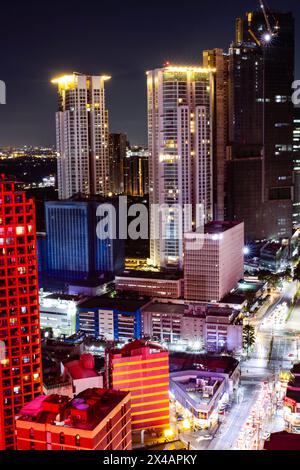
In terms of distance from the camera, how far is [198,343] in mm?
17375

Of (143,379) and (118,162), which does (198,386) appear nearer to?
(143,379)

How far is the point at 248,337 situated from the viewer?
1686cm

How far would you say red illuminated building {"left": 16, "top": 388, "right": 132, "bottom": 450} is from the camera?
23.7ft

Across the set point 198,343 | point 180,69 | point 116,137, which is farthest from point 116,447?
point 116,137

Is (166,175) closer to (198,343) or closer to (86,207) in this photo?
(86,207)

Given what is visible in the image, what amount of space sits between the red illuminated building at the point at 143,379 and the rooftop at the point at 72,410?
3384 mm

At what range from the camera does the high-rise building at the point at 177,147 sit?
71.9ft

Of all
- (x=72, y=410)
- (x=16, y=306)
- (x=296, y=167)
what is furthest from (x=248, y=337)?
(x=296, y=167)

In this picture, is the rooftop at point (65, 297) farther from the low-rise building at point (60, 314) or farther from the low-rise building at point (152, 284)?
the low-rise building at point (152, 284)

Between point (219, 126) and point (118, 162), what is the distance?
797 centimetres

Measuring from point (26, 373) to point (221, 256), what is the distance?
10040 millimetres

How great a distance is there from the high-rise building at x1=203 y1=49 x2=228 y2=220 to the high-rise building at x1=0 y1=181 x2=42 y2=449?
53.3 ft
